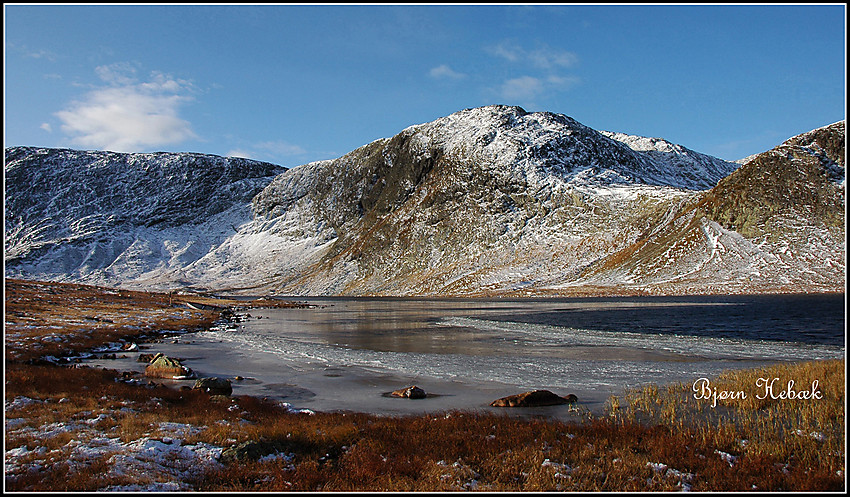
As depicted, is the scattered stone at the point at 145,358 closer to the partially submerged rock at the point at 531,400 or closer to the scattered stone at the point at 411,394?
the scattered stone at the point at 411,394

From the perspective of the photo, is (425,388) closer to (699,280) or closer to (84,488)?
(84,488)

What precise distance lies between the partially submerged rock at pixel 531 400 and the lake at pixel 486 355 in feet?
2.85

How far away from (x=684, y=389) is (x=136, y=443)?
22469mm

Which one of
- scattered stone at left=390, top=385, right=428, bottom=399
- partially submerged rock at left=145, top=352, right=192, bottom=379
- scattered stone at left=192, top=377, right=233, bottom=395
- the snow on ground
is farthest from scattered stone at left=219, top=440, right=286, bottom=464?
partially submerged rock at left=145, top=352, right=192, bottom=379

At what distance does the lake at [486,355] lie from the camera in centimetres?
2377

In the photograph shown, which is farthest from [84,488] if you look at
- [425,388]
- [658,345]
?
[658,345]

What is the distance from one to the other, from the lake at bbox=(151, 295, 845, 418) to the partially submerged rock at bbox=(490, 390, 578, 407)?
0.87 metres

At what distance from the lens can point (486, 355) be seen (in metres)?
36.6

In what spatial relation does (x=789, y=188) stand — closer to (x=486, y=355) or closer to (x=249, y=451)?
(x=486, y=355)

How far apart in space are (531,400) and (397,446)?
874 centimetres

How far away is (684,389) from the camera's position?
74.5 ft

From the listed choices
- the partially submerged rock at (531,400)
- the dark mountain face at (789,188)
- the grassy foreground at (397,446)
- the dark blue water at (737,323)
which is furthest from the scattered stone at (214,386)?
the dark mountain face at (789,188)

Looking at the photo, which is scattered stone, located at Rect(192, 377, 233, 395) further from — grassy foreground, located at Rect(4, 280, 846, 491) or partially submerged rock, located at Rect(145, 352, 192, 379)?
partially submerged rock, located at Rect(145, 352, 192, 379)

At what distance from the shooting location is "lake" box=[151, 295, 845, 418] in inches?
936
